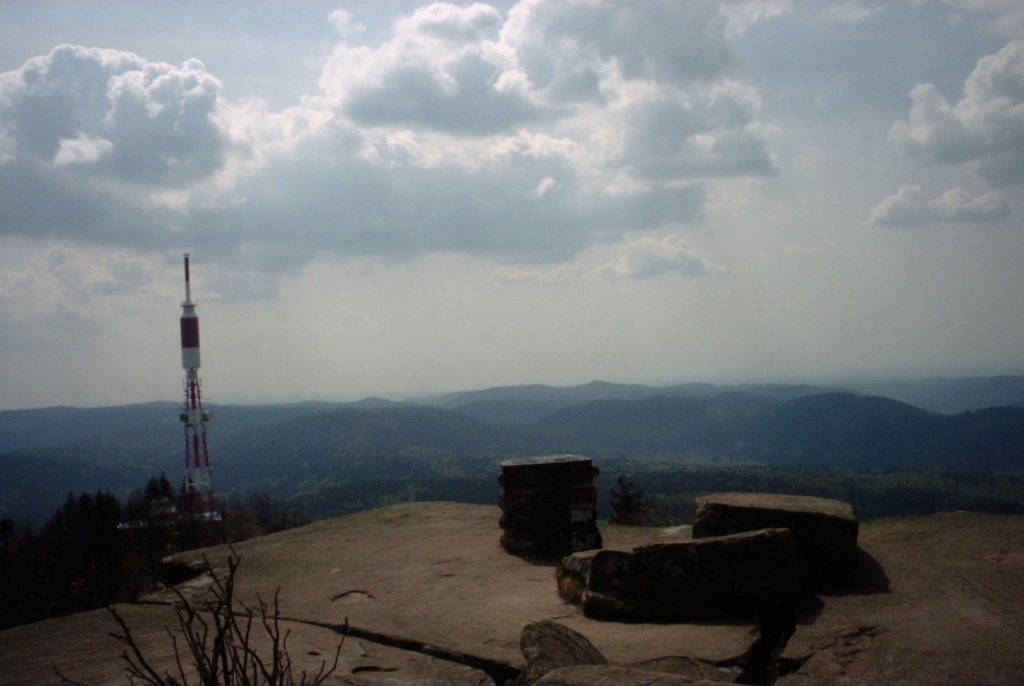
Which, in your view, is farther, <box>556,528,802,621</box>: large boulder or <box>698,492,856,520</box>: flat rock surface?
<box>698,492,856,520</box>: flat rock surface

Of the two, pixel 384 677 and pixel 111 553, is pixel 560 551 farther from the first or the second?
pixel 111 553

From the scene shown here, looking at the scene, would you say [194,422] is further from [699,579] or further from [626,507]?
[699,579]

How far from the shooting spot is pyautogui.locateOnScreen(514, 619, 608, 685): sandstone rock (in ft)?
13.6

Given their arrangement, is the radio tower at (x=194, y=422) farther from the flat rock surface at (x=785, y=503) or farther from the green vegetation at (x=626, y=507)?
the flat rock surface at (x=785, y=503)

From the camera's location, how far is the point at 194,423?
58094 millimetres

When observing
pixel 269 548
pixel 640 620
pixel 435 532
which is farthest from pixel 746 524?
pixel 269 548

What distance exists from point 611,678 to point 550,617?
2.44 m

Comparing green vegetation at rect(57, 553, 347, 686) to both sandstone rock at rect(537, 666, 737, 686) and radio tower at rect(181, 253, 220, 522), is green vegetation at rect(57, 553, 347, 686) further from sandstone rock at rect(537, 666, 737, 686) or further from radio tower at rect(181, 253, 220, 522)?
radio tower at rect(181, 253, 220, 522)

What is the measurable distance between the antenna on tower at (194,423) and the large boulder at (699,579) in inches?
2255

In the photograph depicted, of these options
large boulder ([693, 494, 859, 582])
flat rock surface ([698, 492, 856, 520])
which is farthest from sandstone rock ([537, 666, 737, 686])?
flat rock surface ([698, 492, 856, 520])

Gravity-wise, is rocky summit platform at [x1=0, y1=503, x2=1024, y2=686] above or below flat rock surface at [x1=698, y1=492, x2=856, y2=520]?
below

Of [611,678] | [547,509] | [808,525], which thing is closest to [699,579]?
[808,525]

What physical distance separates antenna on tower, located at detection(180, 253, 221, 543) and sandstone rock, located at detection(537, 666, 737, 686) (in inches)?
2321

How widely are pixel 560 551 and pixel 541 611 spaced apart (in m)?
2.33
